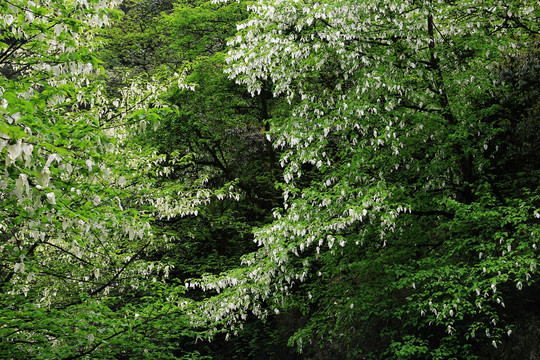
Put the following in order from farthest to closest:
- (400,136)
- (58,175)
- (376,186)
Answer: (400,136) < (376,186) < (58,175)

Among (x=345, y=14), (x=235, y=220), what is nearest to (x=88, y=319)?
(x=345, y=14)

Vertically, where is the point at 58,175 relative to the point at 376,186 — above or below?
below

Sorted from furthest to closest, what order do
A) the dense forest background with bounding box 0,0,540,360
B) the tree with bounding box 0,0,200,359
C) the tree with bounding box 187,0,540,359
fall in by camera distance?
the tree with bounding box 187,0,540,359
the dense forest background with bounding box 0,0,540,360
the tree with bounding box 0,0,200,359

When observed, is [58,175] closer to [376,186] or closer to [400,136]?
[376,186]

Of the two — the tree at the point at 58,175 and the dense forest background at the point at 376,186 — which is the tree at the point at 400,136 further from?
the tree at the point at 58,175

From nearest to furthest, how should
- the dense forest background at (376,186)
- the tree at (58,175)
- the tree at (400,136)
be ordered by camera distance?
the tree at (58,175) < the dense forest background at (376,186) < the tree at (400,136)

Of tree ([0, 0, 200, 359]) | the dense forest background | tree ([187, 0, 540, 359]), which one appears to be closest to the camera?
tree ([0, 0, 200, 359])

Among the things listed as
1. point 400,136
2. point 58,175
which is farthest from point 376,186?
point 58,175

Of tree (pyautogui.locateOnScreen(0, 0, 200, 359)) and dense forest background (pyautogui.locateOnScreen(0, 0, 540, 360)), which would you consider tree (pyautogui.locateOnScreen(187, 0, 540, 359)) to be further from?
tree (pyautogui.locateOnScreen(0, 0, 200, 359))

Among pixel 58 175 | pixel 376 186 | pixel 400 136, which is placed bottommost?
pixel 58 175

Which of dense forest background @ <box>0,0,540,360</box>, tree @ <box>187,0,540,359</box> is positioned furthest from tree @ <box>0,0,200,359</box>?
tree @ <box>187,0,540,359</box>

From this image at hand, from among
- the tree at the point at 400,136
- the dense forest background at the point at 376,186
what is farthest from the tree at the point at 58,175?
the tree at the point at 400,136

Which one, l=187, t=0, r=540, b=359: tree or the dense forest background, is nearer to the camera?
the dense forest background

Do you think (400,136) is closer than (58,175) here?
No
